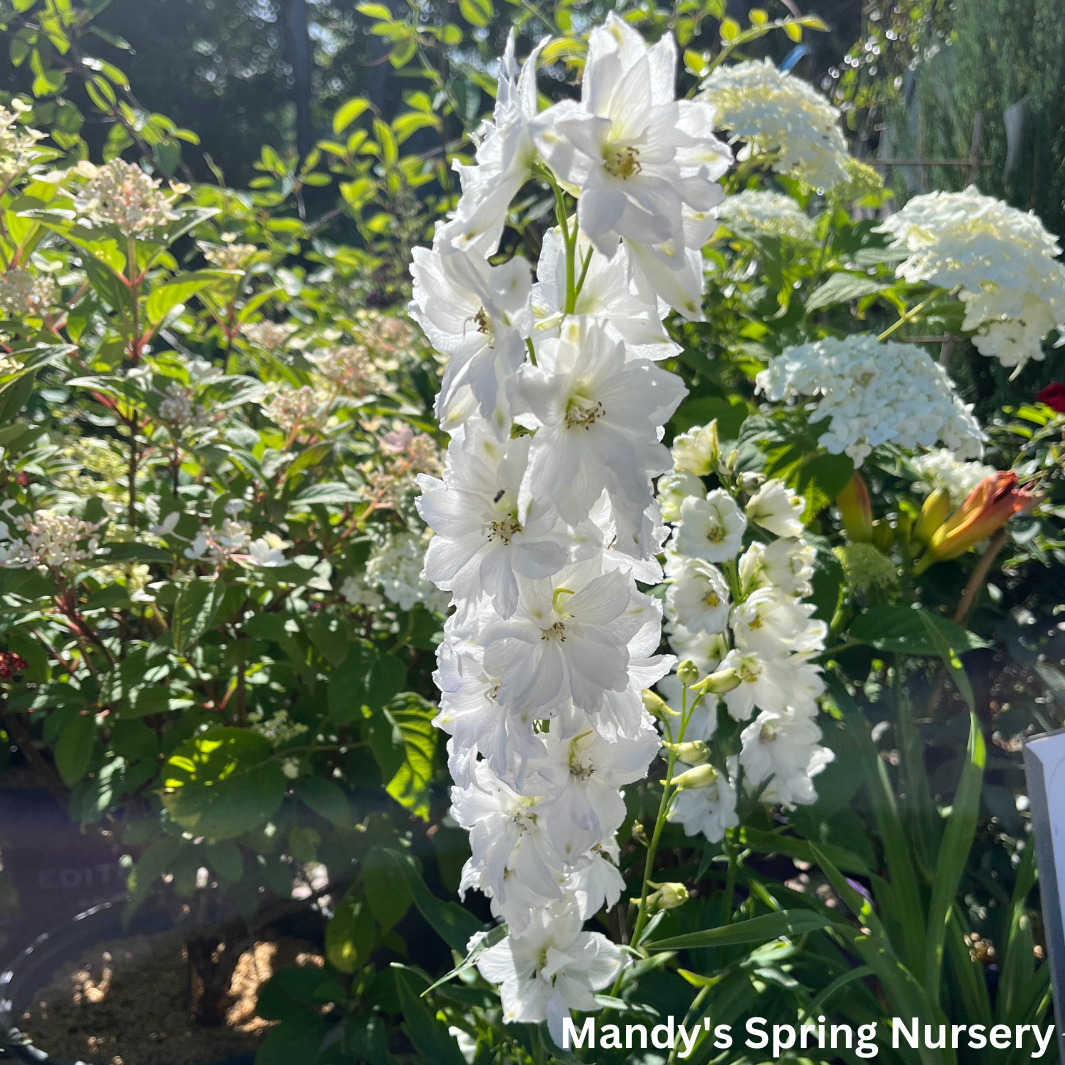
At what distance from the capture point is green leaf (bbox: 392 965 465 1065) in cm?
107

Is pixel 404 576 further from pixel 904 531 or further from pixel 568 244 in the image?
pixel 904 531

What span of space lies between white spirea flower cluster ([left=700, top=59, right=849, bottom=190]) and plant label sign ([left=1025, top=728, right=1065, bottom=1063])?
43.4 inches

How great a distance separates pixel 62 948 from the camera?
147 centimetres

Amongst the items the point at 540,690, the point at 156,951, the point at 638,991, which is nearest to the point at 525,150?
the point at 540,690

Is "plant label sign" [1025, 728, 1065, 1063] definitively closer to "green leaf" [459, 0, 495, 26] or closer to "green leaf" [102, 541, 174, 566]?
"green leaf" [102, 541, 174, 566]

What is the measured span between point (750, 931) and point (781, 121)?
4.38 ft

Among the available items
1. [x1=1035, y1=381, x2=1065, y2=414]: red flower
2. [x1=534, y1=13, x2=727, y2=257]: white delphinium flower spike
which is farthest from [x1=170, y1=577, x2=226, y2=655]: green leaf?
[x1=1035, y1=381, x2=1065, y2=414]: red flower

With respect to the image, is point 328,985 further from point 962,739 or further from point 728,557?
point 962,739

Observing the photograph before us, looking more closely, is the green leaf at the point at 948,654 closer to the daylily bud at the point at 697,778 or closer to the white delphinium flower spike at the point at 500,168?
the daylily bud at the point at 697,778

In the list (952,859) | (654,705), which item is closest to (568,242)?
(654,705)

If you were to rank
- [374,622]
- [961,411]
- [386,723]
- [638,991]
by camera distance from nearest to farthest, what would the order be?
[638,991] < [386,723] < [961,411] < [374,622]

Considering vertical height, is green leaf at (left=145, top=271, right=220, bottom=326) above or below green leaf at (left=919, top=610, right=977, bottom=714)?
above

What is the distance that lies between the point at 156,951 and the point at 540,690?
1.36 m

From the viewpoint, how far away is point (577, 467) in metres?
0.57
